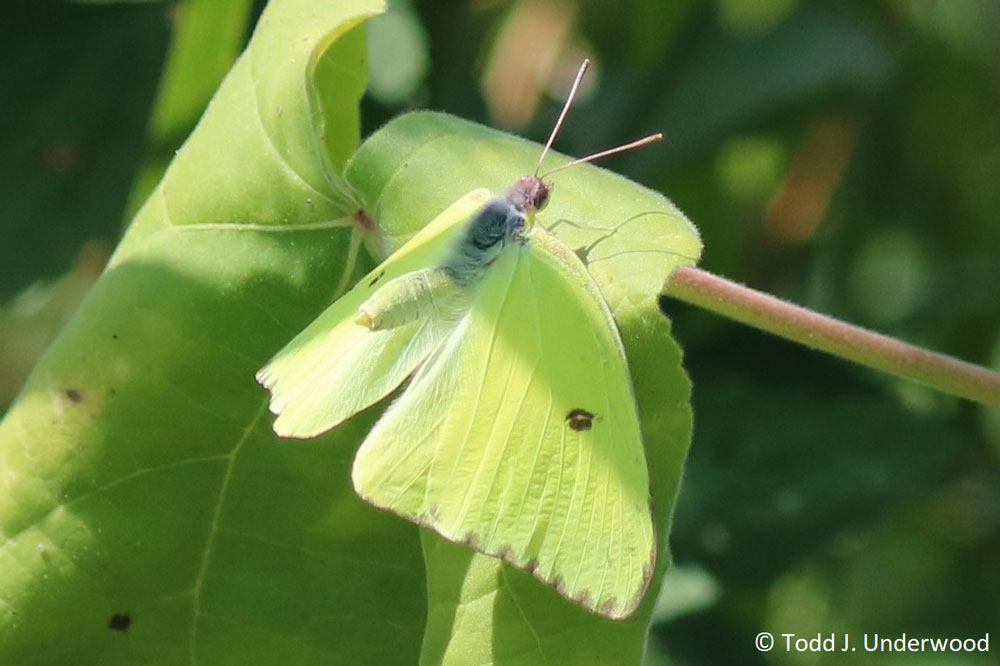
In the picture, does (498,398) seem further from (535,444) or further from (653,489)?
(653,489)

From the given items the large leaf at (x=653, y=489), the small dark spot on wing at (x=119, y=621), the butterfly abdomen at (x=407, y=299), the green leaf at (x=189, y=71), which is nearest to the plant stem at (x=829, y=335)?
the large leaf at (x=653, y=489)

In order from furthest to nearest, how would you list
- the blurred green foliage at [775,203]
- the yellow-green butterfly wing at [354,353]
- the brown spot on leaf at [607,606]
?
the blurred green foliage at [775,203] → the yellow-green butterfly wing at [354,353] → the brown spot on leaf at [607,606]

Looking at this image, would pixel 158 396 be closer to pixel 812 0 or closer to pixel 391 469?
pixel 391 469

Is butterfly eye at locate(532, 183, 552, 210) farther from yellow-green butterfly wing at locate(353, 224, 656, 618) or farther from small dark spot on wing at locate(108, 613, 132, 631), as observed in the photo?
small dark spot on wing at locate(108, 613, 132, 631)

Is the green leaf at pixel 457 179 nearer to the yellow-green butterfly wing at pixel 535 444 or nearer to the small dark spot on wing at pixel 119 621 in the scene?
the yellow-green butterfly wing at pixel 535 444

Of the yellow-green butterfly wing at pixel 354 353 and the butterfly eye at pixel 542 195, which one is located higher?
the butterfly eye at pixel 542 195

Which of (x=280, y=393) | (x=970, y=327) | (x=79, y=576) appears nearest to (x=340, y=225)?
(x=280, y=393)

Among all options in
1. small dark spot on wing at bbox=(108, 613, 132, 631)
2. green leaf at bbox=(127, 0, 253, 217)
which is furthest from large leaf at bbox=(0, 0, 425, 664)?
green leaf at bbox=(127, 0, 253, 217)
